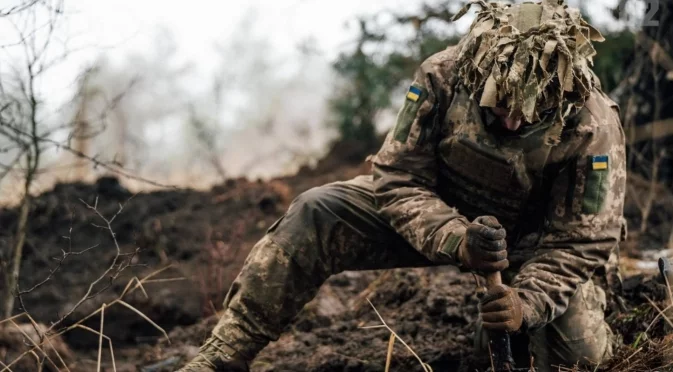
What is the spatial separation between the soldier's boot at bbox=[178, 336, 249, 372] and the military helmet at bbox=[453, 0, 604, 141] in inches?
54.0

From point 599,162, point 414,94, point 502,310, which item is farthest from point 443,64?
point 502,310

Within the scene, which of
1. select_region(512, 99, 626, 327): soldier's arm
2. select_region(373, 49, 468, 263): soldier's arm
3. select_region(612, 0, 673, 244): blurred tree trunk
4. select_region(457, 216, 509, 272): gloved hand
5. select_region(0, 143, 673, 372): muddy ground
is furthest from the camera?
select_region(612, 0, 673, 244): blurred tree trunk

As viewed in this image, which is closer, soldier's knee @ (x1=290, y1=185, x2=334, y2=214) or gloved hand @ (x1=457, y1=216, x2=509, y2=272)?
gloved hand @ (x1=457, y1=216, x2=509, y2=272)

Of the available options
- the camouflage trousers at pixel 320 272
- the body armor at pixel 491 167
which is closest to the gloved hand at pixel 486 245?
the body armor at pixel 491 167

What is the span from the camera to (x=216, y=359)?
3525 millimetres

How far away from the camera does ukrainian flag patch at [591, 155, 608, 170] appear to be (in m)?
3.41

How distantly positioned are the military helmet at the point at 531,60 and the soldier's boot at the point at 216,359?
1.37 meters

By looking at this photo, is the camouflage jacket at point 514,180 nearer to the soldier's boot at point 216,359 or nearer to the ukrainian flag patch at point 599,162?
the ukrainian flag patch at point 599,162

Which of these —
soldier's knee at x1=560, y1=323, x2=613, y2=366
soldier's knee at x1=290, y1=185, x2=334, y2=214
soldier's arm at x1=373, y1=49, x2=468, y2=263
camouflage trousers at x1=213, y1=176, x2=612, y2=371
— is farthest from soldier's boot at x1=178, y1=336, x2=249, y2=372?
soldier's knee at x1=560, y1=323, x2=613, y2=366

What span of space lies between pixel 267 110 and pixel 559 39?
2169cm

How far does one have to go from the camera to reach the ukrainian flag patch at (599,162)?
11.2ft

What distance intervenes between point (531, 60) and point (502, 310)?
2.83 ft

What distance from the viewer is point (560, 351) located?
361 cm

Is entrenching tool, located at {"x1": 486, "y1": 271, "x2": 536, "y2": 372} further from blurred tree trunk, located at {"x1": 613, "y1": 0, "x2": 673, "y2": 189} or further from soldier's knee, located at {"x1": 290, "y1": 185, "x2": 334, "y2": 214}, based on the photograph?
blurred tree trunk, located at {"x1": 613, "y1": 0, "x2": 673, "y2": 189}
